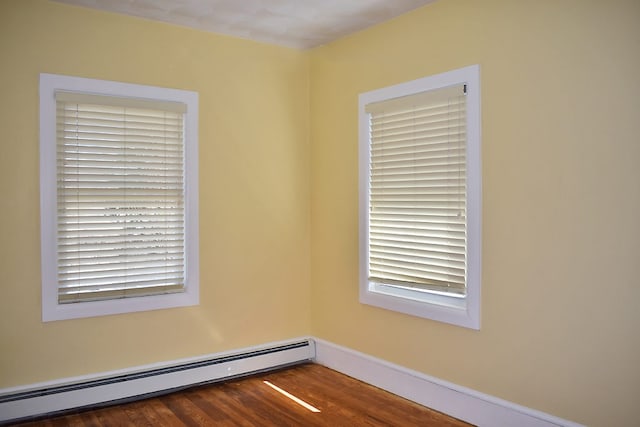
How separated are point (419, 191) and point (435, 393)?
1.41 metres

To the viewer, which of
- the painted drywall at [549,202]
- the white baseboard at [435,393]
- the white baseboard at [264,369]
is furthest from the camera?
the white baseboard at [264,369]

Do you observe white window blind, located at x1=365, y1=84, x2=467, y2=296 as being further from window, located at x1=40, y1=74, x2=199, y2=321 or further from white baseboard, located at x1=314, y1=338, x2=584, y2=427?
window, located at x1=40, y1=74, x2=199, y2=321

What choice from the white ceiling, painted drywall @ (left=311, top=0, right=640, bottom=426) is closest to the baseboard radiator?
painted drywall @ (left=311, top=0, right=640, bottom=426)

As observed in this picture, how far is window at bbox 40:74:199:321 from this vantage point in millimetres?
3721

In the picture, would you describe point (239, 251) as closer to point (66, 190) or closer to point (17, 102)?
point (66, 190)

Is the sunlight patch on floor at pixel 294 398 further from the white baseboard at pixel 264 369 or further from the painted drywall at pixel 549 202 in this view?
the painted drywall at pixel 549 202

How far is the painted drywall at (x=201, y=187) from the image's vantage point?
360 cm

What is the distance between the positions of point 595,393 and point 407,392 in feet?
4.61

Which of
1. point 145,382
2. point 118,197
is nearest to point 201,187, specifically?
point 118,197

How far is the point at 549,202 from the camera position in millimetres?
3057

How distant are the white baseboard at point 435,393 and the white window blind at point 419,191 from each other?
0.65 meters

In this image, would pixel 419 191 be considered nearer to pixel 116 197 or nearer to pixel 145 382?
pixel 116 197

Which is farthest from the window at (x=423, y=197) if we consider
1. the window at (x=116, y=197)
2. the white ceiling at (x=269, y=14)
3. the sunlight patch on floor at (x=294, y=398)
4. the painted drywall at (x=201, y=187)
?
the window at (x=116, y=197)

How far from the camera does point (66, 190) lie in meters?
3.78
